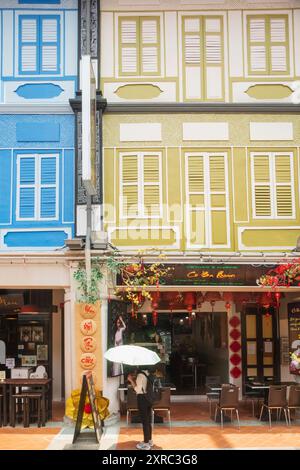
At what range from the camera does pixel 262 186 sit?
14906mm

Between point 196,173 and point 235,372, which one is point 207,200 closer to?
point 196,173

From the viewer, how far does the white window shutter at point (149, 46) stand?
1520cm

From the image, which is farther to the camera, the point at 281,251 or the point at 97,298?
the point at 281,251

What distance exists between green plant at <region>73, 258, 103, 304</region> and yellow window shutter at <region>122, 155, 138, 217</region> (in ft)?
5.96

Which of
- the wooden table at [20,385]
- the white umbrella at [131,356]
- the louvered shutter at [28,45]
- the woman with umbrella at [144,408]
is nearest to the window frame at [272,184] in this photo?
the white umbrella at [131,356]

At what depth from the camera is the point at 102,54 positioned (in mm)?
15141

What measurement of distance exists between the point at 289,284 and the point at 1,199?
6.97m

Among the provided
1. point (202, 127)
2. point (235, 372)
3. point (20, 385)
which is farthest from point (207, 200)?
point (20, 385)

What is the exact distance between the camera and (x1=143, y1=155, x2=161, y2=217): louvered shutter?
14.7 meters

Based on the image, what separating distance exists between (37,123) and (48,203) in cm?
194

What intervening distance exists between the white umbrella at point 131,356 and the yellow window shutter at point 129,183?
14.6 ft

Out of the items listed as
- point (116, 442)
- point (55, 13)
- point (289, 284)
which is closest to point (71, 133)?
point (55, 13)

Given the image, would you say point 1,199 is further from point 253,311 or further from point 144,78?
point 253,311

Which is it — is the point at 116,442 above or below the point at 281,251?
below
